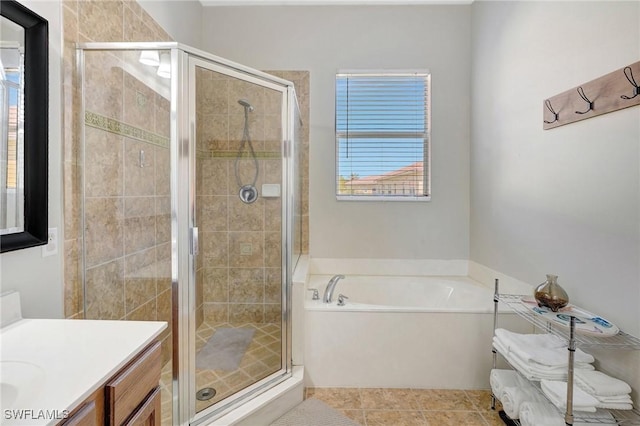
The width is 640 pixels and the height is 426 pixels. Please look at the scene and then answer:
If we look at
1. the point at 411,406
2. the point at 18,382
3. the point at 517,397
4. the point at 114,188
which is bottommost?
the point at 411,406

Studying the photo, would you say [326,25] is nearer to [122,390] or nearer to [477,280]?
[477,280]

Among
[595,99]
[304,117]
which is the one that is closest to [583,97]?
[595,99]

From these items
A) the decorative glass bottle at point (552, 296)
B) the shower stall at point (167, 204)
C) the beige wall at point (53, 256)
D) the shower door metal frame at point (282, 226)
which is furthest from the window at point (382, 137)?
the beige wall at point (53, 256)

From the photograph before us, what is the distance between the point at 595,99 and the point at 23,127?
243 centimetres

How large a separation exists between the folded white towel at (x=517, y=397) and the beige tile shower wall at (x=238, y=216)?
Result: 1.31m

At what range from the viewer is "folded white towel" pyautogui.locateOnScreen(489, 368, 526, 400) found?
163 centimetres

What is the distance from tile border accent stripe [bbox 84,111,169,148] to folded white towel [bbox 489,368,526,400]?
209 centimetres

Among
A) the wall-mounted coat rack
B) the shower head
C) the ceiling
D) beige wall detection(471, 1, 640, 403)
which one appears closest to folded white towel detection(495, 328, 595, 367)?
beige wall detection(471, 1, 640, 403)

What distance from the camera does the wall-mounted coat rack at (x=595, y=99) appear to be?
132 centimetres

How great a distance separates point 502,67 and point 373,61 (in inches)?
41.4

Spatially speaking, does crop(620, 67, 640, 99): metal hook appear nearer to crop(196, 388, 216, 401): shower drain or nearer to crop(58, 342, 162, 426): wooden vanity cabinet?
crop(58, 342, 162, 426): wooden vanity cabinet

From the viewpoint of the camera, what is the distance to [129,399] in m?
0.80

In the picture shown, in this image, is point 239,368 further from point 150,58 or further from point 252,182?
point 150,58

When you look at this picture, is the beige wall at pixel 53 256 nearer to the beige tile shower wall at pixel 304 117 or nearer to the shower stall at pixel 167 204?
the shower stall at pixel 167 204
